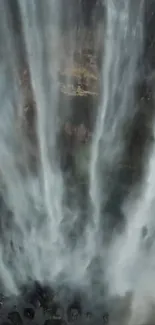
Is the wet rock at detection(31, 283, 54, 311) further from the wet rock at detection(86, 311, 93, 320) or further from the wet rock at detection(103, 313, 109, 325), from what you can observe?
the wet rock at detection(103, 313, 109, 325)

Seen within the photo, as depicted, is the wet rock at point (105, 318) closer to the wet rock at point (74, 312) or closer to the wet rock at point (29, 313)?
the wet rock at point (74, 312)

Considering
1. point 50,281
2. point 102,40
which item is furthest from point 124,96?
point 50,281

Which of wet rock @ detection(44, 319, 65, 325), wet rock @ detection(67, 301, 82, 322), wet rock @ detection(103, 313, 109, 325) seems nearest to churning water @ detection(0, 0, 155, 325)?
wet rock @ detection(103, 313, 109, 325)

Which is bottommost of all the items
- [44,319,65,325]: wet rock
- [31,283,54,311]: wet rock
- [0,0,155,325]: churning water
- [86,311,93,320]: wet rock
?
[44,319,65,325]: wet rock

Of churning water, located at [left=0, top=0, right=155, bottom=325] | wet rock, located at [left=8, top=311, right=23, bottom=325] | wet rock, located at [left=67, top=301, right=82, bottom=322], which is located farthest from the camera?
wet rock, located at [left=67, top=301, right=82, bottom=322]

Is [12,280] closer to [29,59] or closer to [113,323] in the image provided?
[113,323]

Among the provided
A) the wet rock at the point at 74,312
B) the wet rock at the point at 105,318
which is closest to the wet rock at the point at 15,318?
the wet rock at the point at 74,312
